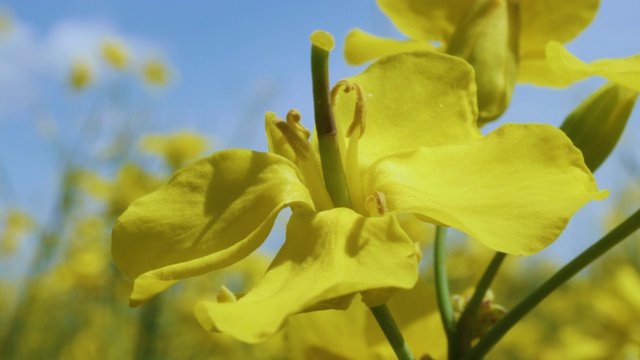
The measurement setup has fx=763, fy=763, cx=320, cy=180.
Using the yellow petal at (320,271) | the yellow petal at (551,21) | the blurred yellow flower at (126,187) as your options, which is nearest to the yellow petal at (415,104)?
the yellow petal at (320,271)

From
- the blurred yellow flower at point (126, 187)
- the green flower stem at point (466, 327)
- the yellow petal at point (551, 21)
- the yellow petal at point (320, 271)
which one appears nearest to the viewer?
the yellow petal at point (320, 271)

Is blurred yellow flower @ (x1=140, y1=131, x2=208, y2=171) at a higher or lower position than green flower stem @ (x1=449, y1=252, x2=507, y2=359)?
lower

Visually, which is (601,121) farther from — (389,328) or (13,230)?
(13,230)

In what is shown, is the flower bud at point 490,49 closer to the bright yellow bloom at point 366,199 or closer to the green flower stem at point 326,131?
the bright yellow bloom at point 366,199

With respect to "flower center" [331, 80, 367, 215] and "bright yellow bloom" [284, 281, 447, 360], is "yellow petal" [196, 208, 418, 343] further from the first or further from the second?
"bright yellow bloom" [284, 281, 447, 360]

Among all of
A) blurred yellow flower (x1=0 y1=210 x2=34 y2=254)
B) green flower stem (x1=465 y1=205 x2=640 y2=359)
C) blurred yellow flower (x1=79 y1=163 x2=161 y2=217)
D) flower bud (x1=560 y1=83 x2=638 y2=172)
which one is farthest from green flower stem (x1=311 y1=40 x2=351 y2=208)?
blurred yellow flower (x1=0 y1=210 x2=34 y2=254)

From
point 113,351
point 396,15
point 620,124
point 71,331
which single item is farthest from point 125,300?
point 620,124
